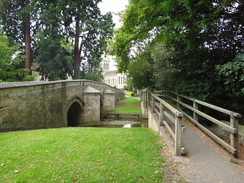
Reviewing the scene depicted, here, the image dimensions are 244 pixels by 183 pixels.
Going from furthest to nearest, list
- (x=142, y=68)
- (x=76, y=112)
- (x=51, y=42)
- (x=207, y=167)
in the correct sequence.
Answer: (x=51, y=42) → (x=76, y=112) → (x=142, y=68) → (x=207, y=167)

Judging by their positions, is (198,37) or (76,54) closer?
(198,37)

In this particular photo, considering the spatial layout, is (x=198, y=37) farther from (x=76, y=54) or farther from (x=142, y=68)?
(x=76, y=54)

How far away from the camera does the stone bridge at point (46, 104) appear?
21.6 feet

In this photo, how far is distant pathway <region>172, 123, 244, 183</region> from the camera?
9.30ft

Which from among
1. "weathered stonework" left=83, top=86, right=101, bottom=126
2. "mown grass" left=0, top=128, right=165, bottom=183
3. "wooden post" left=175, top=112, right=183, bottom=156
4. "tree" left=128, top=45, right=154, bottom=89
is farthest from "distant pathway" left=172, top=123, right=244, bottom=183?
"weathered stonework" left=83, top=86, right=101, bottom=126

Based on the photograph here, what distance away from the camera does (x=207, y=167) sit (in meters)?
3.21

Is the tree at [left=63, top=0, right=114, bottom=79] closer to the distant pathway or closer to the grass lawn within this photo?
the grass lawn

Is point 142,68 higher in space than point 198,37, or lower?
lower

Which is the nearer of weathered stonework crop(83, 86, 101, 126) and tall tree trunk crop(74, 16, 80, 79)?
weathered stonework crop(83, 86, 101, 126)

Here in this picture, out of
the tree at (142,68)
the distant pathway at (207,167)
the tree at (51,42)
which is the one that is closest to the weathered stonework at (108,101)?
the tree at (142,68)

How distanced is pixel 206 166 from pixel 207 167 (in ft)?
0.13

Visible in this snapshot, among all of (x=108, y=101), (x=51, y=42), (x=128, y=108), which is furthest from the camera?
(x=128, y=108)

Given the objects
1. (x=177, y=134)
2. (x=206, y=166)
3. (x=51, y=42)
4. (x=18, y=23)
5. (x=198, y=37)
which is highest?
(x=18, y=23)

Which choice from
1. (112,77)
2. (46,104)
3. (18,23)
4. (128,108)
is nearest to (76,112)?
(46,104)
